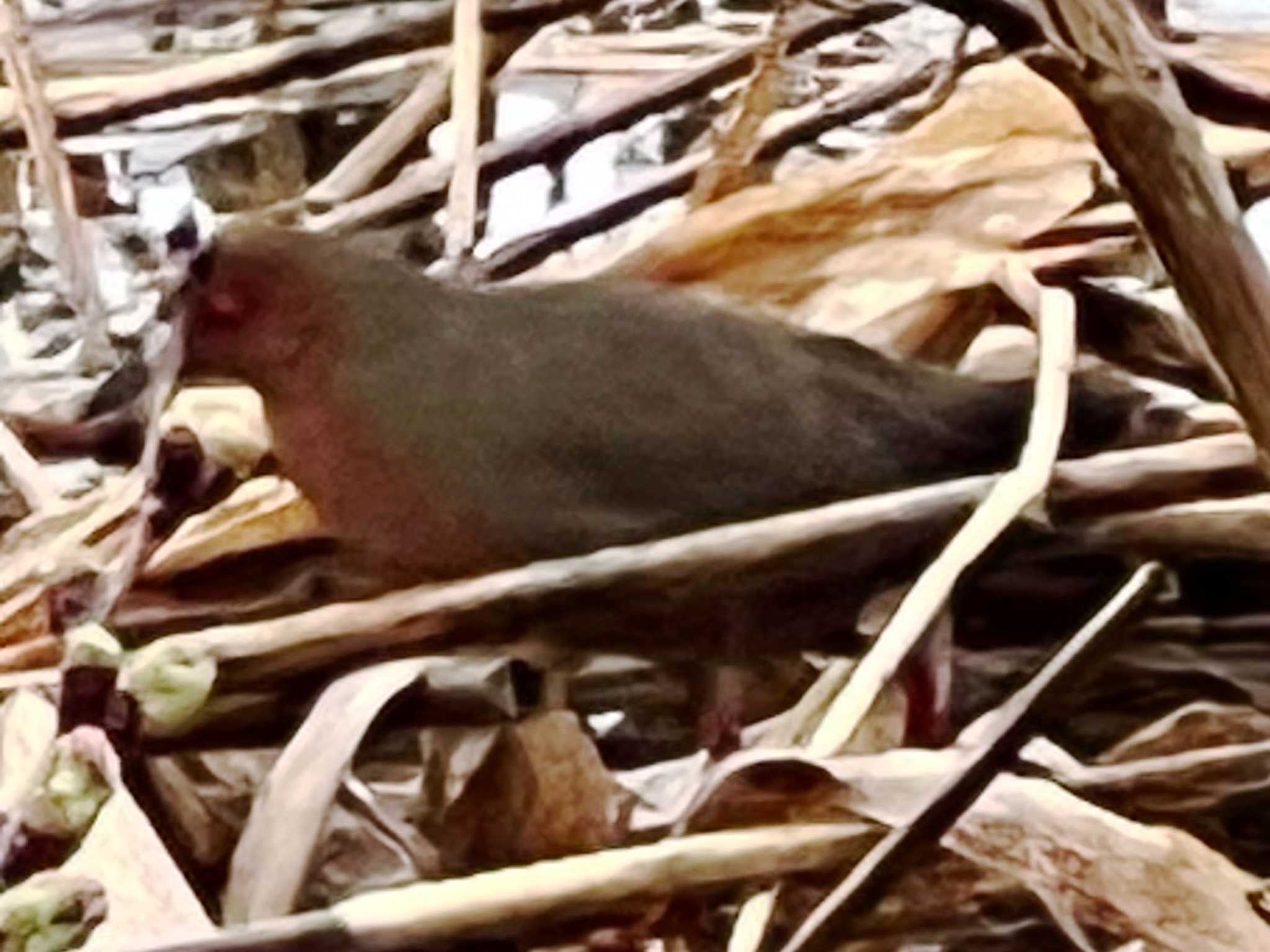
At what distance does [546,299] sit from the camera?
0.65m

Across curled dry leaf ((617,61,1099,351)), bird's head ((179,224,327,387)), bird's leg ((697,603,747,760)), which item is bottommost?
bird's leg ((697,603,747,760))

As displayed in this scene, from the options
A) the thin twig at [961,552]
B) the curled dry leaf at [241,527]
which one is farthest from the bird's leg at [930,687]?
the curled dry leaf at [241,527]

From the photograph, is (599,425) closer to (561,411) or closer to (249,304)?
(561,411)

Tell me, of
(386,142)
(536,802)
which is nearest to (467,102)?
(386,142)

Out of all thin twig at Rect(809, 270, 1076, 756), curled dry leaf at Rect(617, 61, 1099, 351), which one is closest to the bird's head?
curled dry leaf at Rect(617, 61, 1099, 351)

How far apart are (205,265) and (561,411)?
134 millimetres

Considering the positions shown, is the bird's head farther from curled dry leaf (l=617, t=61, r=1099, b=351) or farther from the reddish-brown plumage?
curled dry leaf (l=617, t=61, r=1099, b=351)

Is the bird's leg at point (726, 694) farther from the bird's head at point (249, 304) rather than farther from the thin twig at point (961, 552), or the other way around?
the bird's head at point (249, 304)

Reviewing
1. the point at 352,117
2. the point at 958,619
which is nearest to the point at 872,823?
the point at 958,619

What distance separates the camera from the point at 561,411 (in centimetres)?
64

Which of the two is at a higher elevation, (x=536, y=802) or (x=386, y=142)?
(x=386, y=142)

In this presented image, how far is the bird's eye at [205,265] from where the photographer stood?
67cm

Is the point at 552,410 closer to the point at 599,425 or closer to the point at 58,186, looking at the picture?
the point at 599,425

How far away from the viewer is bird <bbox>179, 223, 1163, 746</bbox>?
0.62 metres
